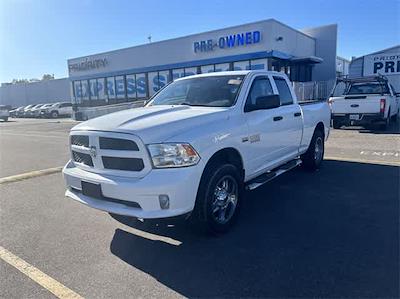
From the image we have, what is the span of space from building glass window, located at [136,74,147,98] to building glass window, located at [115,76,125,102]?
82.5 inches

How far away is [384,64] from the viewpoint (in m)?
25.6

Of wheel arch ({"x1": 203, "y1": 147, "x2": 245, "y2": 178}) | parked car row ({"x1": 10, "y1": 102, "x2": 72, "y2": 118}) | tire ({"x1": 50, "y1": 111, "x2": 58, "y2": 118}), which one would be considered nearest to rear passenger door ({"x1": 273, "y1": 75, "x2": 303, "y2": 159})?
wheel arch ({"x1": 203, "y1": 147, "x2": 245, "y2": 178})

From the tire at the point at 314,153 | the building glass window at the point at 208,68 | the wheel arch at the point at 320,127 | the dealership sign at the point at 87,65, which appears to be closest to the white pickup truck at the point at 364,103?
the wheel arch at the point at 320,127

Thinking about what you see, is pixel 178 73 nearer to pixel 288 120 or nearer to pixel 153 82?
pixel 153 82

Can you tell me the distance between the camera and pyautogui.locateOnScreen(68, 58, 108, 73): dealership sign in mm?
35938

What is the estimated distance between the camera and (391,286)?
10.0 ft

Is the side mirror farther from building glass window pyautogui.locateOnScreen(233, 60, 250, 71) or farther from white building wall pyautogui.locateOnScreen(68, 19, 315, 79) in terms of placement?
building glass window pyautogui.locateOnScreen(233, 60, 250, 71)

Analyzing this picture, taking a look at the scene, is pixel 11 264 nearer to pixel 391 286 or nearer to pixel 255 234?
pixel 255 234

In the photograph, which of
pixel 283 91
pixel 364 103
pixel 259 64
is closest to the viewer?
pixel 283 91

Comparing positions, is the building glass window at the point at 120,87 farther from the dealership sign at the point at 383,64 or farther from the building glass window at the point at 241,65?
the dealership sign at the point at 383,64

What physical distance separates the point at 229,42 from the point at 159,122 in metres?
23.8

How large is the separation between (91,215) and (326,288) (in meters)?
3.40

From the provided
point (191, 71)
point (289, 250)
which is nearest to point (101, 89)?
point (191, 71)

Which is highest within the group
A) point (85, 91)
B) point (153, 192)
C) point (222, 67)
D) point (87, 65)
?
point (87, 65)
